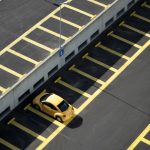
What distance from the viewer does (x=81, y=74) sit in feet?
196

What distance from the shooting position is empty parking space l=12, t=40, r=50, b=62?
5866 cm

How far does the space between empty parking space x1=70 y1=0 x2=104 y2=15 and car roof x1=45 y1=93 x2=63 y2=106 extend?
12.8m

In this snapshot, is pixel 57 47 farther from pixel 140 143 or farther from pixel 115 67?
pixel 140 143

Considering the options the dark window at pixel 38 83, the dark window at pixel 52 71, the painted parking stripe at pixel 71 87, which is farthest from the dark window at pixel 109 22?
the dark window at pixel 38 83

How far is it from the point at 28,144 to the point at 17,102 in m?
4.99

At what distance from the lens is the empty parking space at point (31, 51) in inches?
2309

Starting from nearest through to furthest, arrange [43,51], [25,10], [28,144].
Answer: [28,144], [43,51], [25,10]

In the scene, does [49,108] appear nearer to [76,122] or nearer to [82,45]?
[76,122]

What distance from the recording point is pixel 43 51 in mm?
59281

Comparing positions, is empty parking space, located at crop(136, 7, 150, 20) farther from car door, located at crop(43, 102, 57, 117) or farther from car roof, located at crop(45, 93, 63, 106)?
car door, located at crop(43, 102, 57, 117)

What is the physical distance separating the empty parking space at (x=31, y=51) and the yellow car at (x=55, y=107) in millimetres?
4765

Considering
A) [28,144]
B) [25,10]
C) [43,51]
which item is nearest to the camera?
[28,144]

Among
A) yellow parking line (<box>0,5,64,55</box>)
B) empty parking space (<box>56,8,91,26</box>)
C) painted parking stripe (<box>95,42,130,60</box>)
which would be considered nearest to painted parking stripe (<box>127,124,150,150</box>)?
painted parking stripe (<box>95,42,130,60</box>)

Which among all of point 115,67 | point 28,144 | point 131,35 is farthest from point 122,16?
point 28,144
